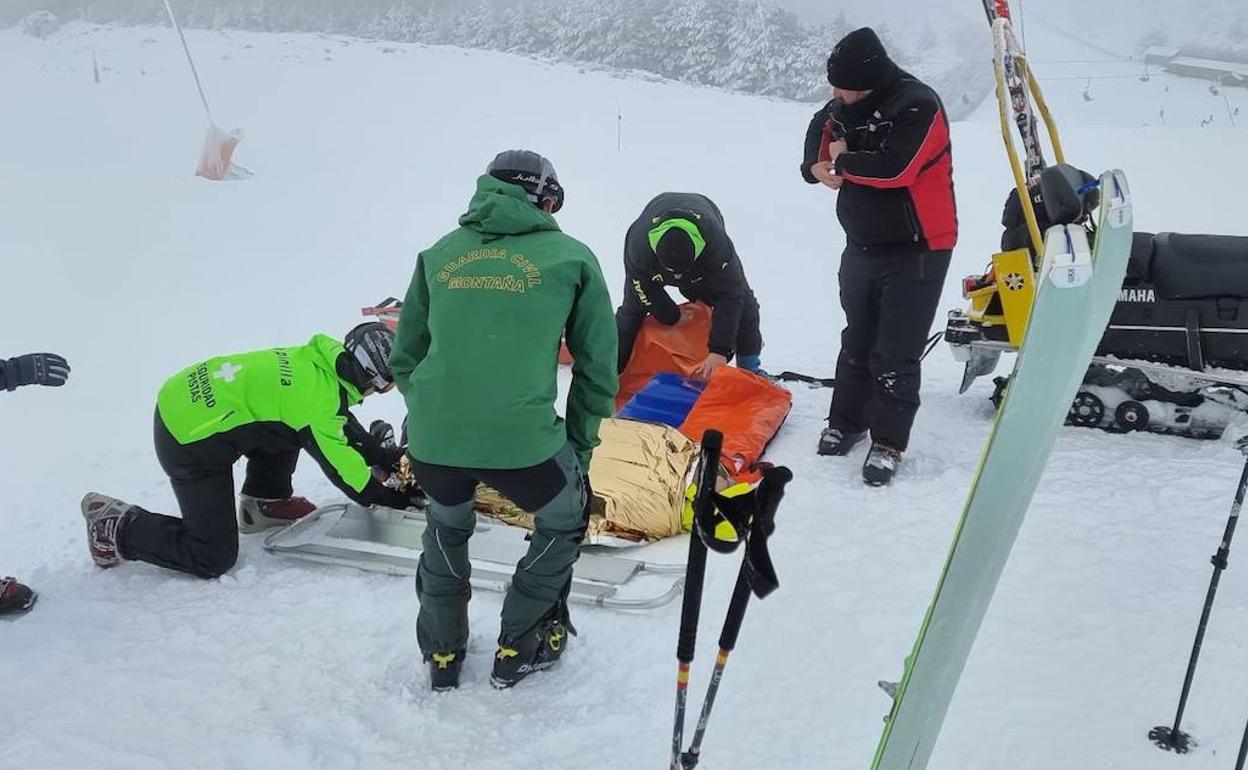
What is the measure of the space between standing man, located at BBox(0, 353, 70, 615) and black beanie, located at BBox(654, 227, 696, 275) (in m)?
Result: 2.44

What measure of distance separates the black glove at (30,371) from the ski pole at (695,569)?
Answer: 2.19m

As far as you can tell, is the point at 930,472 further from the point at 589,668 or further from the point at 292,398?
the point at 292,398

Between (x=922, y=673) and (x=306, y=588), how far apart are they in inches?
85.5

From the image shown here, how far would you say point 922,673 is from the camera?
155 cm

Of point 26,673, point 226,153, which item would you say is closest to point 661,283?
point 26,673

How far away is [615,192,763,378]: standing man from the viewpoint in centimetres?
434

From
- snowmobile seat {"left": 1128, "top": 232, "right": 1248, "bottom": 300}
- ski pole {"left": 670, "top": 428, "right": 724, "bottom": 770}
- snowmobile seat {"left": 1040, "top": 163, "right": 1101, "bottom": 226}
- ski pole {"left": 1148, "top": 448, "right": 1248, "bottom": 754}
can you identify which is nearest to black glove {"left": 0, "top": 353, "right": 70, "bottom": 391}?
ski pole {"left": 670, "top": 428, "right": 724, "bottom": 770}

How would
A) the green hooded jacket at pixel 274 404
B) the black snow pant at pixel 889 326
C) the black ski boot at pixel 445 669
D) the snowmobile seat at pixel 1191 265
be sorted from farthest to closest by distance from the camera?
1. the snowmobile seat at pixel 1191 265
2. the black snow pant at pixel 889 326
3. the green hooded jacket at pixel 274 404
4. the black ski boot at pixel 445 669

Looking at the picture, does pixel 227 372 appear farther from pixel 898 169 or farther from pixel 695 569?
pixel 898 169

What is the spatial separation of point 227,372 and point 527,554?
126cm

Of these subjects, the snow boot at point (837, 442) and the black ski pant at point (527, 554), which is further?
the snow boot at point (837, 442)

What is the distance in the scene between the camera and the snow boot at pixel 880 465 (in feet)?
12.1

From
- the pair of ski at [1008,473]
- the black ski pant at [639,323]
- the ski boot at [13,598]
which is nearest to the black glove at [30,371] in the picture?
the ski boot at [13,598]

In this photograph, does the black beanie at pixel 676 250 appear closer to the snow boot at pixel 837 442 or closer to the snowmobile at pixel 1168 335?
the snow boot at pixel 837 442
